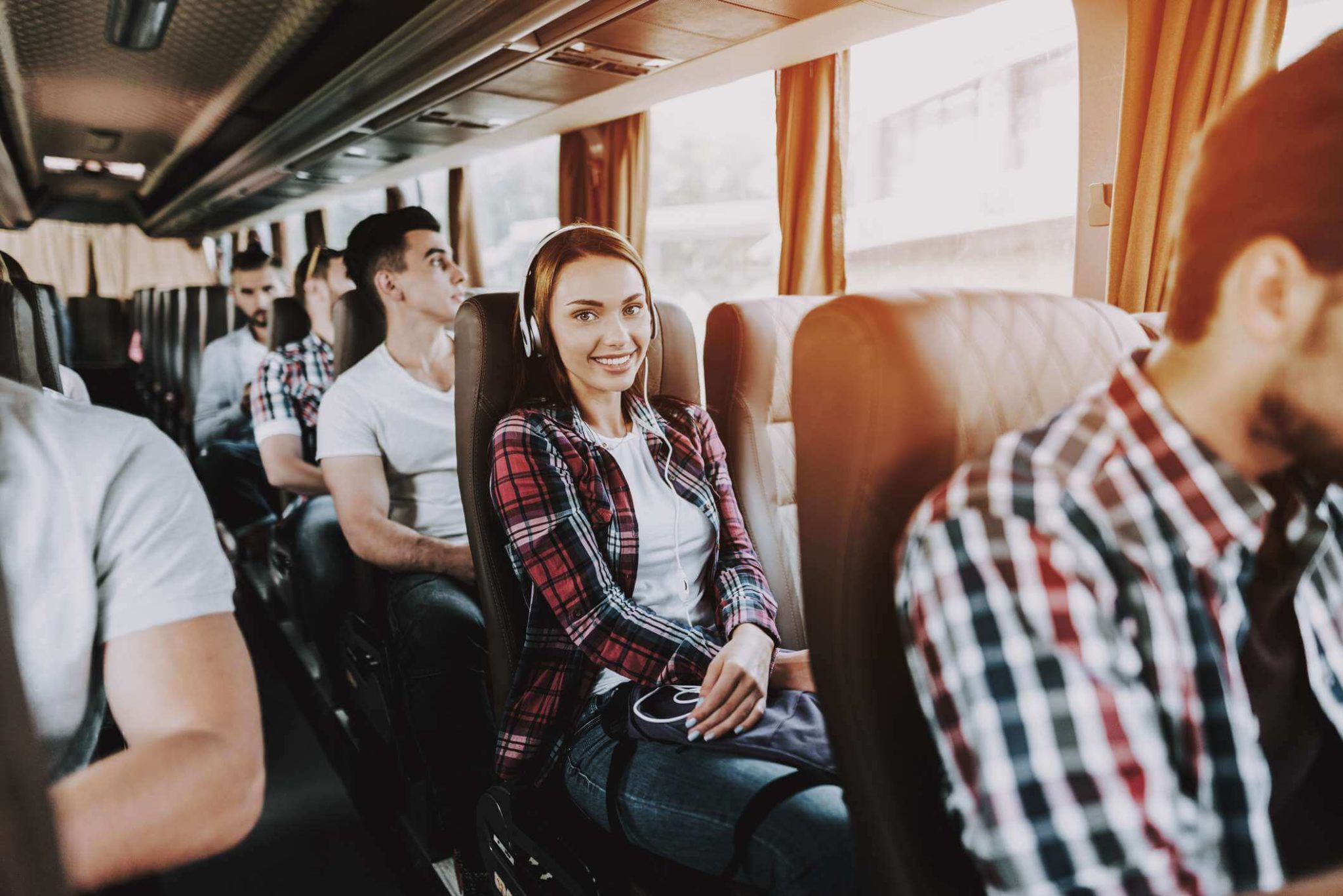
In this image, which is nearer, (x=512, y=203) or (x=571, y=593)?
(x=571, y=593)

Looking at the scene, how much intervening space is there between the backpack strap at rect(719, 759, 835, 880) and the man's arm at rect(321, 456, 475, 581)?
121 cm

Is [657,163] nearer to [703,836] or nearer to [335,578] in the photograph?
[335,578]

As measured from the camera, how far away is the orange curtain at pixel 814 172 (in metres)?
3.70

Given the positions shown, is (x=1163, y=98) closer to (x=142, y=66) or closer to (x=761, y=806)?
(x=761, y=806)

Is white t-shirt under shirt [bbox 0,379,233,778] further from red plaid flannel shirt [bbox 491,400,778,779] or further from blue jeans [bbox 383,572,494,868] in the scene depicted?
blue jeans [bbox 383,572,494,868]

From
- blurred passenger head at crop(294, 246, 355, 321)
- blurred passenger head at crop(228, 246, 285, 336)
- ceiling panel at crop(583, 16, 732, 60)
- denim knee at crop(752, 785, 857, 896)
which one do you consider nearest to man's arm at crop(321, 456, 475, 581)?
denim knee at crop(752, 785, 857, 896)

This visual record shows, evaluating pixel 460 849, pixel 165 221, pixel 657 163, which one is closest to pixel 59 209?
pixel 165 221

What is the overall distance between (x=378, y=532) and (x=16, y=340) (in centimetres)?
132

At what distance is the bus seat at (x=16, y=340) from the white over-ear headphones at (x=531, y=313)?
806mm

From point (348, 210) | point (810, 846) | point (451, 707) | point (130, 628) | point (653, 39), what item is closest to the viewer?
point (130, 628)

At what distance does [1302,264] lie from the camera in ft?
2.41

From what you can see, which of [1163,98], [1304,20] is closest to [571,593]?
[1163,98]

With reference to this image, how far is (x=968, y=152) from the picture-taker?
311 centimetres

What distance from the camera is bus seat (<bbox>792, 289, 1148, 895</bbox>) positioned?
0.89 m
